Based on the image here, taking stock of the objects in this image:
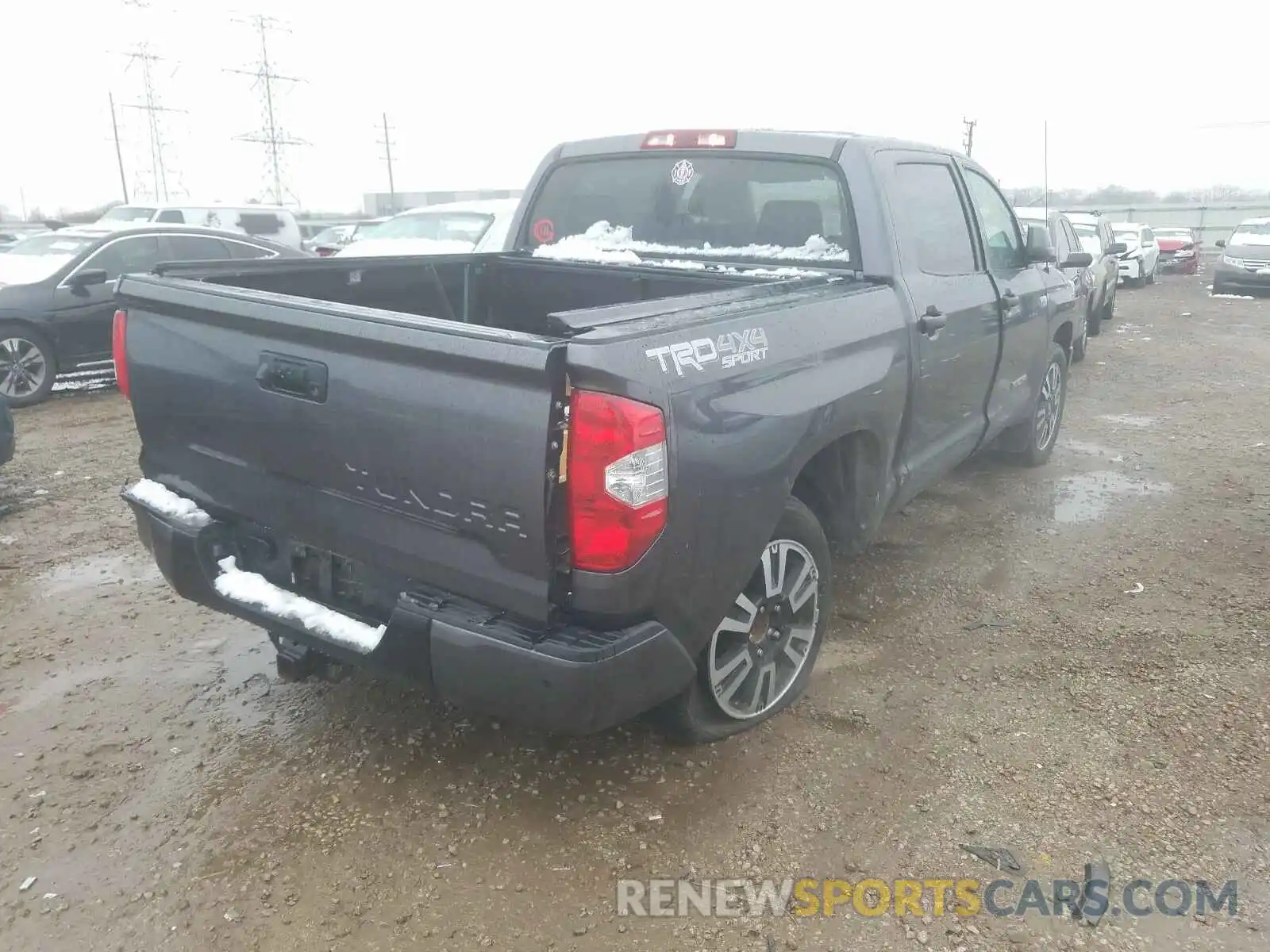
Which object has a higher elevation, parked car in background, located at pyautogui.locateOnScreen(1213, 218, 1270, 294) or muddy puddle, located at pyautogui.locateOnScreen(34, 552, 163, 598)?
parked car in background, located at pyautogui.locateOnScreen(1213, 218, 1270, 294)

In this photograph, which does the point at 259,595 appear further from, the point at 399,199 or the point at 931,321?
the point at 399,199

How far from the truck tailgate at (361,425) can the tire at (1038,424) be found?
14.4ft

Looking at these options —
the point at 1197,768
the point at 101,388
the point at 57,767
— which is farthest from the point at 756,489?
the point at 101,388

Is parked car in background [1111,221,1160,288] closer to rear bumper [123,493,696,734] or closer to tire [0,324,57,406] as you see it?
tire [0,324,57,406]

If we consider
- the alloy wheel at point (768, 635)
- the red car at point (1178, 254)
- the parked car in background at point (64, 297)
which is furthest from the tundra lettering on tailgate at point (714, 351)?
the red car at point (1178, 254)

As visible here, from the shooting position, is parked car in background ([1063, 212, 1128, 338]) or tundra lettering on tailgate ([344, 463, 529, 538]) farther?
parked car in background ([1063, 212, 1128, 338])

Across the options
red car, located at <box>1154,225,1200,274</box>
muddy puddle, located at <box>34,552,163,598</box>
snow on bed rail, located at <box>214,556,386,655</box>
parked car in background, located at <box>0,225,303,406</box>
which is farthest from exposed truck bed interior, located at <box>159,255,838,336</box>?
red car, located at <box>1154,225,1200,274</box>

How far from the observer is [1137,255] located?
20.9m

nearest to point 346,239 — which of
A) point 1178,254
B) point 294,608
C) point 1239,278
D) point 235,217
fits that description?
point 235,217

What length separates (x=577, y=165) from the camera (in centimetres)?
457

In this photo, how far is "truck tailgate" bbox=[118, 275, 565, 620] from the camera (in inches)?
89.7

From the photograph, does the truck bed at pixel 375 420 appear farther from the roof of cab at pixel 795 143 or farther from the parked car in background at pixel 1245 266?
the parked car in background at pixel 1245 266

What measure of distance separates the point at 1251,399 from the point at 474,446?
9.03 m

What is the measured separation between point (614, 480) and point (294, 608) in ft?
3.92
